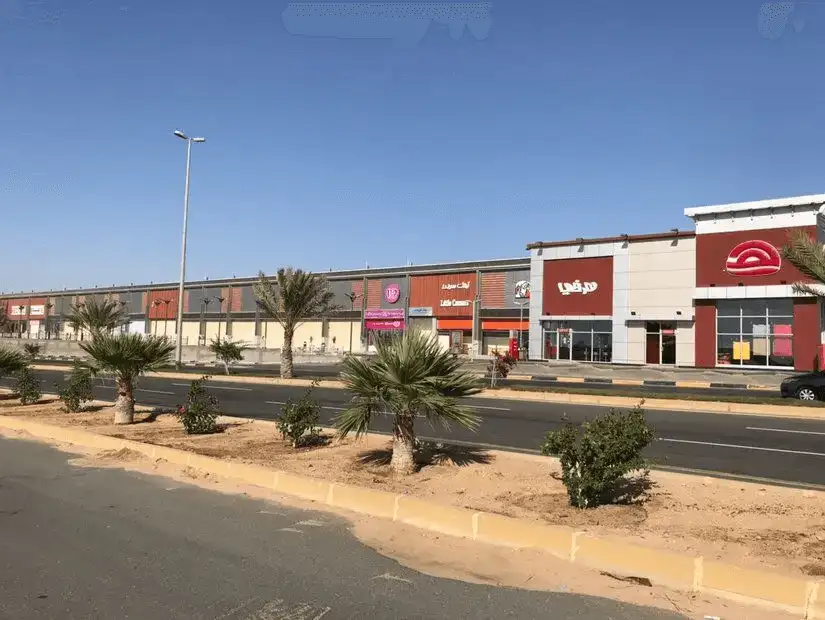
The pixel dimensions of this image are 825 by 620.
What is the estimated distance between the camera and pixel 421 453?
10234mm

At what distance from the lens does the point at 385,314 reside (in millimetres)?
61656

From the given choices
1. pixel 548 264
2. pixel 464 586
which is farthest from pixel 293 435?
pixel 548 264

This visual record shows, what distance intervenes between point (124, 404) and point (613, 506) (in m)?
12.1

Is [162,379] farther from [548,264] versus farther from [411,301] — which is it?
[411,301]

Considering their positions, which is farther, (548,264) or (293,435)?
(548,264)

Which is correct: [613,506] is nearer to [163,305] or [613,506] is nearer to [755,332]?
[755,332]

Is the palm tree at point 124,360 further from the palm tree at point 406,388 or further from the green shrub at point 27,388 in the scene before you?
the palm tree at point 406,388

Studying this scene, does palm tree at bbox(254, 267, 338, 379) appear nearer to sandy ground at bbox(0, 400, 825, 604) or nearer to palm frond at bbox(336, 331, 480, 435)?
sandy ground at bbox(0, 400, 825, 604)

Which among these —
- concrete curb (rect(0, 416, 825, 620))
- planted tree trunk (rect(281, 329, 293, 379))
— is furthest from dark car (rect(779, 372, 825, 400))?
planted tree trunk (rect(281, 329, 293, 379))

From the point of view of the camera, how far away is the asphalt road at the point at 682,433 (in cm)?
976

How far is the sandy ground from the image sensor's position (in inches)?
227

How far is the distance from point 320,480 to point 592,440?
358cm

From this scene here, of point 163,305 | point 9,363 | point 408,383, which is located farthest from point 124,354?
point 163,305

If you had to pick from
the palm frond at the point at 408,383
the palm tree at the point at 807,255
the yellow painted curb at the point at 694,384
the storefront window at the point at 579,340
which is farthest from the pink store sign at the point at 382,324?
the palm frond at the point at 408,383
